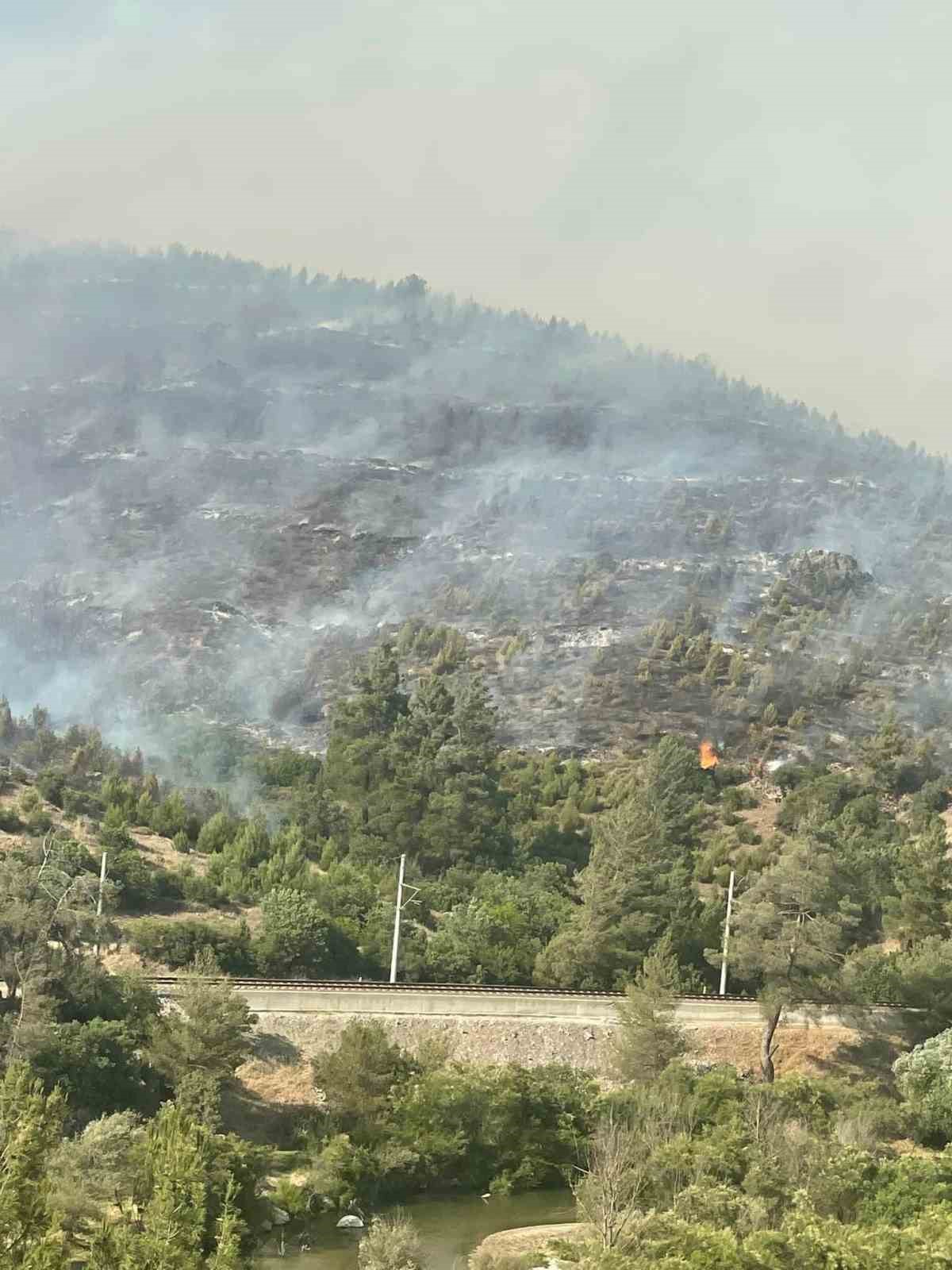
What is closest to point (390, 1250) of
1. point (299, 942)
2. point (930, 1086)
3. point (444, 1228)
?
point (444, 1228)

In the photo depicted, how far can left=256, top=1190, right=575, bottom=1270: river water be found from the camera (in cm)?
4109

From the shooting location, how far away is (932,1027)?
59.9 meters

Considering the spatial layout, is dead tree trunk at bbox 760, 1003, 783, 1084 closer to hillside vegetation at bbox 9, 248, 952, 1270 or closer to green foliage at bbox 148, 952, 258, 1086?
hillside vegetation at bbox 9, 248, 952, 1270

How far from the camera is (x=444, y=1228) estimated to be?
44.8 meters

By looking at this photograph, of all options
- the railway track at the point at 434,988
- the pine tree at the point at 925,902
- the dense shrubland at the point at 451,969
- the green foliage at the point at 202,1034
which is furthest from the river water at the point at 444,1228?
the pine tree at the point at 925,902

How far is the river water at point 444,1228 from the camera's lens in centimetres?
4109

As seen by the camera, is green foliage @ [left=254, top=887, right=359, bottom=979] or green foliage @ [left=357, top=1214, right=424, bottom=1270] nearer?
green foliage @ [left=357, top=1214, right=424, bottom=1270]

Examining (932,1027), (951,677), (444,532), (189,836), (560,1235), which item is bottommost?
(560,1235)

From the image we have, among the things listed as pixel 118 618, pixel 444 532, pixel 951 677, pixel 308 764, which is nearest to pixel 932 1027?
pixel 308 764

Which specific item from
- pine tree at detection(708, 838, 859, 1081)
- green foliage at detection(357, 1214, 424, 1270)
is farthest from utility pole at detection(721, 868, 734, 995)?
green foliage at detection(357, 1214, 424, 1270)

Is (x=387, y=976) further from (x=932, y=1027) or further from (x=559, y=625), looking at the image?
(x=559, y=625)

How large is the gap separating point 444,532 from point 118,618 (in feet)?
132

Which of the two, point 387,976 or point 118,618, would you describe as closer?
point 387,976

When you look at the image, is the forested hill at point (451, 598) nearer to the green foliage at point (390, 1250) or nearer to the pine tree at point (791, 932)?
the pine tree at point (791, 932)
